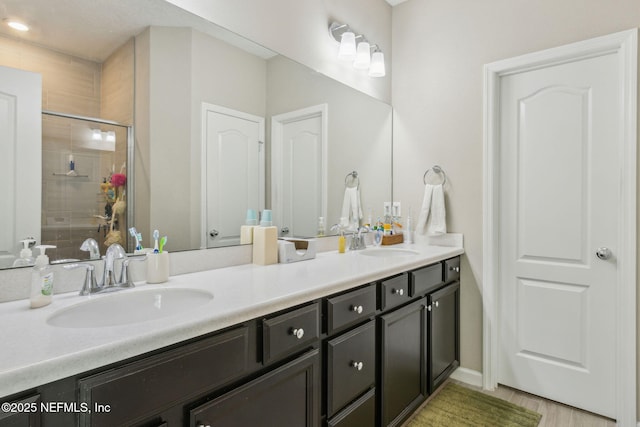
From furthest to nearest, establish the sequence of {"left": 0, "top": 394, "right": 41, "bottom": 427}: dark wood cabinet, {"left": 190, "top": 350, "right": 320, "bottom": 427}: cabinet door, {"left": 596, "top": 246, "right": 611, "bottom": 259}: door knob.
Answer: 1. {"left": 596, "top": 246, "right": 611, "bottom": 259}: door knob
2. {"left": 190, "top": 350, "right": 320, "bottom": 427}: cabinet door
3. {"left": 0, "top": 394, "right": 41, "bottom": 427}: dark wood cabinet

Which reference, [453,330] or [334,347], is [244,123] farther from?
[453,330]

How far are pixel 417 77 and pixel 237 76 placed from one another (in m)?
1.47

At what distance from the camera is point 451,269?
86.7 inches

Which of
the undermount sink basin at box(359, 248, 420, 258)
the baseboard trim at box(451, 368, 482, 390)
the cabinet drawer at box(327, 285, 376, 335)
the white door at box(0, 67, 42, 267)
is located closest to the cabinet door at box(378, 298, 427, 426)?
the cabinet drawer at box(327, 285, 376, 335)

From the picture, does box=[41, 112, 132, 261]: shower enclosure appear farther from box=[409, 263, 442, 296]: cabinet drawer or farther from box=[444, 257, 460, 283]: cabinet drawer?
box=[444, 257, 460, 283]: cabinet drawer

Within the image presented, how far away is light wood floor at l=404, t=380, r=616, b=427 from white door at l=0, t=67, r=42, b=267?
2117mm

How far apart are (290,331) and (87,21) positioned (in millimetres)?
1262

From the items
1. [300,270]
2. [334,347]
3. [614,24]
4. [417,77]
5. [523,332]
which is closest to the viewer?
[334,347]

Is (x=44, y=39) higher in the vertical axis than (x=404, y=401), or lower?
higher

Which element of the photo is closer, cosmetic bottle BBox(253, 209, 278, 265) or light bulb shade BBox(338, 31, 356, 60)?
cosmetic bottle BBox(253, 209, 278, 265)

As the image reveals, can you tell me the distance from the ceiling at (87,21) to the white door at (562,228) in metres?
2.01

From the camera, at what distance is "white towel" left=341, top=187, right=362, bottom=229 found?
238cm

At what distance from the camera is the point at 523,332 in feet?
7.17

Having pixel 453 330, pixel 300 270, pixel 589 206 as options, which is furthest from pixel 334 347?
pixel 589 206
